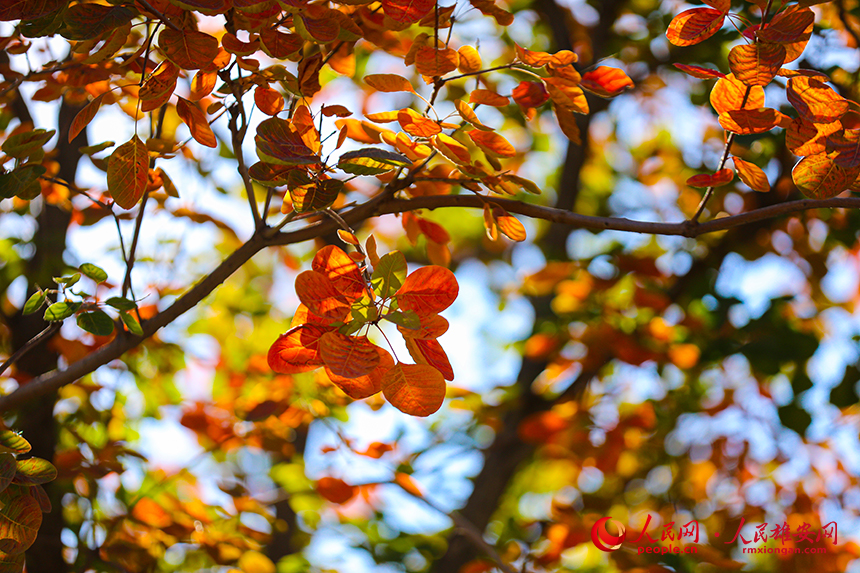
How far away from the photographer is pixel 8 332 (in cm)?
156

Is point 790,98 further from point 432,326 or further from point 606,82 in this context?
point 432,326

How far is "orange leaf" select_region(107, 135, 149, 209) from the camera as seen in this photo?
728 mm

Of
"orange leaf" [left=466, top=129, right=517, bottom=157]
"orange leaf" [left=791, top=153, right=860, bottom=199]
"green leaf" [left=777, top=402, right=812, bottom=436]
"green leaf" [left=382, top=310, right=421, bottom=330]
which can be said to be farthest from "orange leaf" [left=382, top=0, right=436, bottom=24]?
"green leaf" [left=777, top=402, right=812, bottom=436]

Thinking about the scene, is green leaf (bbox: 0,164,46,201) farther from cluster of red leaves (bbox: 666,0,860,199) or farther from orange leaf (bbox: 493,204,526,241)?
cluster of red leaves (bbox: 666,0,860,199)

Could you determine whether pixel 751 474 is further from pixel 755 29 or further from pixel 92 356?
pixel 92 356

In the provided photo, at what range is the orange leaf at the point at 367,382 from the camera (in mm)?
653

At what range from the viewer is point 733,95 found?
2.41ft

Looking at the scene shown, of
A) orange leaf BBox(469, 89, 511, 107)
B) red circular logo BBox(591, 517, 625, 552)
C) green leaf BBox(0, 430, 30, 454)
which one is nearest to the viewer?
green leaf BBox(0, 430, 30, 454)

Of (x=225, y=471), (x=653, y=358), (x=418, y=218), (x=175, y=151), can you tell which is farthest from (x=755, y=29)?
(x=225, y=471)

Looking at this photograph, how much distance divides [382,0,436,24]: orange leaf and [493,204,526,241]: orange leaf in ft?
0.92

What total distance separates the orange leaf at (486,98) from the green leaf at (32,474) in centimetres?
72

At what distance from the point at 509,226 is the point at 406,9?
32 cm

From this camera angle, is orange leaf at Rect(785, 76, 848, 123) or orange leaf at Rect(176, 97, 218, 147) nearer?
orange leaf at Rect(785, 76, 848, 123)

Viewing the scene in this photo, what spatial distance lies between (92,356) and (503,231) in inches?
25.0
